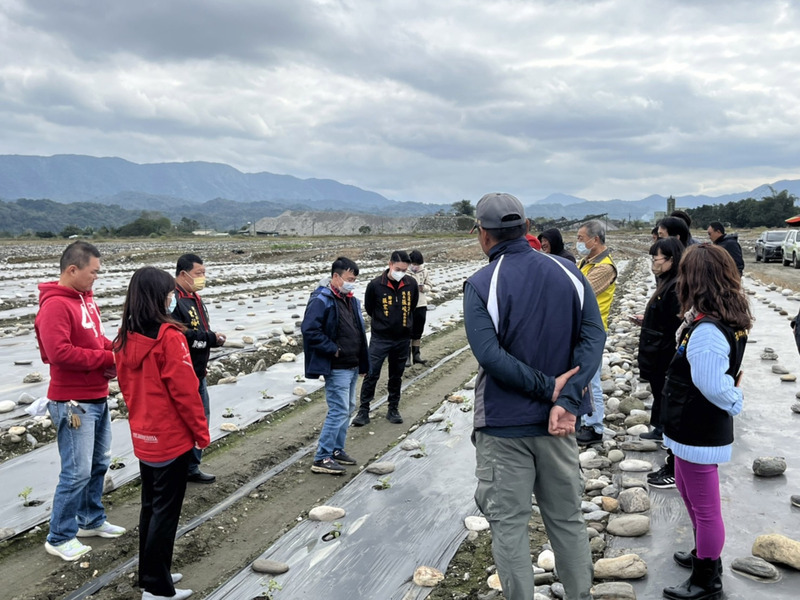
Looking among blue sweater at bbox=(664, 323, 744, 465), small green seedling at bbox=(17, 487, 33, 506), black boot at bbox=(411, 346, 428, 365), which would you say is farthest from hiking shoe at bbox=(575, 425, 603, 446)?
small green seedling at bbox=(17, 487, 33, 506)

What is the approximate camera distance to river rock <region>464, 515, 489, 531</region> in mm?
4371

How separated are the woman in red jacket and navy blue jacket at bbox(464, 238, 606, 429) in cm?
173

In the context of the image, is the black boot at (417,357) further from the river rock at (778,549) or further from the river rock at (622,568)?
the river rock at (778,549)

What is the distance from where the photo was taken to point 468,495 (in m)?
4.98

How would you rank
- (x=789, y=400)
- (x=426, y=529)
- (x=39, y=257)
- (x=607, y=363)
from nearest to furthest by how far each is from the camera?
(x=426, y=529) → (x=789, y=400) → (x=607, y=363) → (x=39, y=257)

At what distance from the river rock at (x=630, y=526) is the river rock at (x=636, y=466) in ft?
3.21

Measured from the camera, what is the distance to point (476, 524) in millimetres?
4406

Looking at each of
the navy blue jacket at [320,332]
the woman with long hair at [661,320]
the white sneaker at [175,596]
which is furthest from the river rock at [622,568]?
the navy blue jacket at [320,332]

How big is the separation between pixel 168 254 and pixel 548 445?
37.4 metres

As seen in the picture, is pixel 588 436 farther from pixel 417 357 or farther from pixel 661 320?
pixel 417 357

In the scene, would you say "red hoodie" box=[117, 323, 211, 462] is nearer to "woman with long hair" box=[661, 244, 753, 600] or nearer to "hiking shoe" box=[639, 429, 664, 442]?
"woman with long hair" box=[661, 244, 753, 600]

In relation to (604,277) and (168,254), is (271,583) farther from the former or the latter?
(168,254)

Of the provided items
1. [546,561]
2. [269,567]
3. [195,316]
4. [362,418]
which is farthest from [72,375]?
[362,418]

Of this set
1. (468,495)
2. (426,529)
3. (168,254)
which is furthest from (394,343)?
(168,254)
